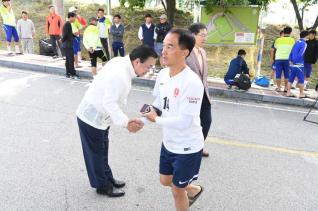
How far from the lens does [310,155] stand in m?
4.79

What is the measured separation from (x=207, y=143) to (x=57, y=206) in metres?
2.47

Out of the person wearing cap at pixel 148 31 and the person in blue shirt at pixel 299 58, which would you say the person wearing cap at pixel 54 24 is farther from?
the person in blue shirt at pixel 299 58

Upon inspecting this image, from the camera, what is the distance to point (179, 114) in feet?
7.95

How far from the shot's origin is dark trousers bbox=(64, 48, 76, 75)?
27.3 ft

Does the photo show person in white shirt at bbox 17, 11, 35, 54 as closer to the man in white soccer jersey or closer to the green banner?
the green banner

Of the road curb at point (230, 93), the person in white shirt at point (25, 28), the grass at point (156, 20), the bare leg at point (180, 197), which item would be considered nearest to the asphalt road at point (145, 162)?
the bare leg at point (180, 197)

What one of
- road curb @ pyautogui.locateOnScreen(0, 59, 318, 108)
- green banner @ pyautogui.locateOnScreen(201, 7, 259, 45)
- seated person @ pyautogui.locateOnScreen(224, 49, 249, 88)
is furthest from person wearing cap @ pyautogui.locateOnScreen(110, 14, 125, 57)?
seated person @ pyautogui.locateOnScreen(224, 49, 249, 88)

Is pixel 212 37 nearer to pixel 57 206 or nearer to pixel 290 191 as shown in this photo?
pixel 290 191

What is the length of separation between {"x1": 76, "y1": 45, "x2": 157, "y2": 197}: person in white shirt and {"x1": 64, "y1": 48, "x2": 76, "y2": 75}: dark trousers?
5.49 meters

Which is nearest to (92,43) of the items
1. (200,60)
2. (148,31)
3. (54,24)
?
(148,31)

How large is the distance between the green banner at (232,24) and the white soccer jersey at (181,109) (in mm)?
7017

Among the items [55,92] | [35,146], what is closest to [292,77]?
[55,92]

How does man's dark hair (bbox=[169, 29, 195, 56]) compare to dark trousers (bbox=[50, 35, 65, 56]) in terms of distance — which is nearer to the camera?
man's dark hair (bbox=[169, 29, 195, 56])

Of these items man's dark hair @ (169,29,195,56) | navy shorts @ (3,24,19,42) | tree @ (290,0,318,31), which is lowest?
navy shorts @ (3,24,19,42)
